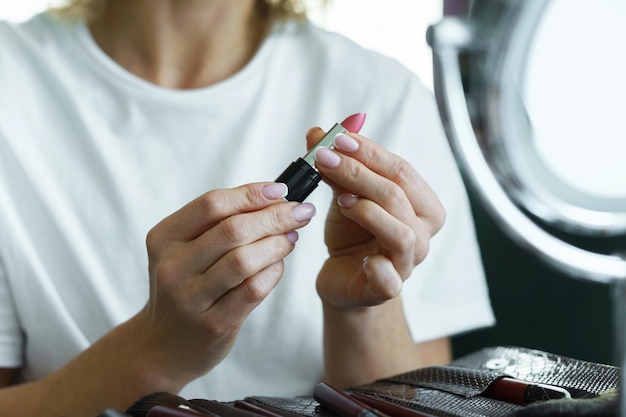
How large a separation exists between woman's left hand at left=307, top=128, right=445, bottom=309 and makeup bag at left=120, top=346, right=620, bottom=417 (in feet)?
0.25

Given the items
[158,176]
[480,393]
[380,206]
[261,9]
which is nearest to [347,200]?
[380,206]

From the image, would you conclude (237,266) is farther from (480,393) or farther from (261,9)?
(261,9)

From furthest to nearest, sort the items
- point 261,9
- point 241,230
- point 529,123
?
point 261,9
point 241,230
point 529,123

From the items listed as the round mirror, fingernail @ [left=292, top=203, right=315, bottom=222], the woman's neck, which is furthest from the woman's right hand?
the woman's neck

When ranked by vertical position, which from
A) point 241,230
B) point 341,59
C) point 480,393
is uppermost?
point 341,59

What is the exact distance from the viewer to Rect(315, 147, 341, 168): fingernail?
55 cm

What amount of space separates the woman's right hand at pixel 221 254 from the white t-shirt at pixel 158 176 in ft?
0.83

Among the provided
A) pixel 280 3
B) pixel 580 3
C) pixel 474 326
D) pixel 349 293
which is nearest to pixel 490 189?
pixel 580 3

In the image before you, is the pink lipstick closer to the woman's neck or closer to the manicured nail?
the manicured nail

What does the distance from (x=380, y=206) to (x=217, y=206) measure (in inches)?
4.3

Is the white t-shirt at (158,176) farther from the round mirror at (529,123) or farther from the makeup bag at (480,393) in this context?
the round mirror at (529,123)

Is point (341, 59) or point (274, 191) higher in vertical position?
point (341, 59)

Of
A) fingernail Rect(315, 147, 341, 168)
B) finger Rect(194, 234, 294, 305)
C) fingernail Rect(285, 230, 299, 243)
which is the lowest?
finger Rect(194, 234, 294, 305)

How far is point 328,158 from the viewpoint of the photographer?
55 centimetres
